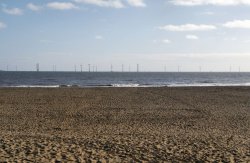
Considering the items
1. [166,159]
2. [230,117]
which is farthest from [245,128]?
[166,159]

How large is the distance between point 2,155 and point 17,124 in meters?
7.66

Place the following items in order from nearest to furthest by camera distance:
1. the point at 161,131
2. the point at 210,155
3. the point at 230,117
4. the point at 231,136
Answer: the point at 210,155
the point at 231,136
the point at 161,131
the point at 230,117

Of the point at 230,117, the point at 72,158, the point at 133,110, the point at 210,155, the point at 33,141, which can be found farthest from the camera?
the point at 133,110

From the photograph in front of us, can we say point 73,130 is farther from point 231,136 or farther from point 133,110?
point 133,110

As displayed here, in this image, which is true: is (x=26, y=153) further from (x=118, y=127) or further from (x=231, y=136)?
(x=231, y=136)

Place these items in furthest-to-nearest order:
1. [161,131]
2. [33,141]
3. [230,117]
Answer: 1. [230,117]
2. [161,131]
3. [33,141]

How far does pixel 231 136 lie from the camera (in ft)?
47.8

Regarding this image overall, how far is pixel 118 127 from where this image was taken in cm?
1686

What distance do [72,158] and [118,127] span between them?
680 cm

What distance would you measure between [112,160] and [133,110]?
13.8 m

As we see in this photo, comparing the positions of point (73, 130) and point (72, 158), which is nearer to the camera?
point (72, 158)

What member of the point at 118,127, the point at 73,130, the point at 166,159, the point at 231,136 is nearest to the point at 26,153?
the point at 166,159

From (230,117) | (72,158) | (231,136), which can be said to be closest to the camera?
(72,158)

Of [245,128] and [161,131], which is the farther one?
[245,128]
